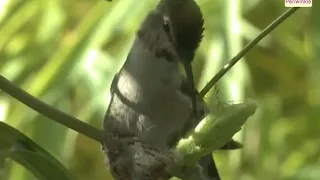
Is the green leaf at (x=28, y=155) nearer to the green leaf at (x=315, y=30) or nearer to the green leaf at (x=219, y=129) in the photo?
the green leaf at (x=219, y=129)

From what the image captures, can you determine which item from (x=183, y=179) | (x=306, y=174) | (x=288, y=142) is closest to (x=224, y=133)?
(x=183, y=179)

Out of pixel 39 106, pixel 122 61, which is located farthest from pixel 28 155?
pixel 122 61

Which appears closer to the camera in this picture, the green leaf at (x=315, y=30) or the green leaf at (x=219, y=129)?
the green leaf at (x=219, y=129)

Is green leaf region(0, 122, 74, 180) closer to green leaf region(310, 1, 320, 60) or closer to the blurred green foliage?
the blurred green foliage

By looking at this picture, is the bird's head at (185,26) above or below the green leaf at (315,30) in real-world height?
above


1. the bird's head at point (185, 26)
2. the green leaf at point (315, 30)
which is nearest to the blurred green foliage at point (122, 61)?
the green leaf at point (315, 30)

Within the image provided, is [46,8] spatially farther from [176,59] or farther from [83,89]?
[176,59]

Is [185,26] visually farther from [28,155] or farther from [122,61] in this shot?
[122,61]
